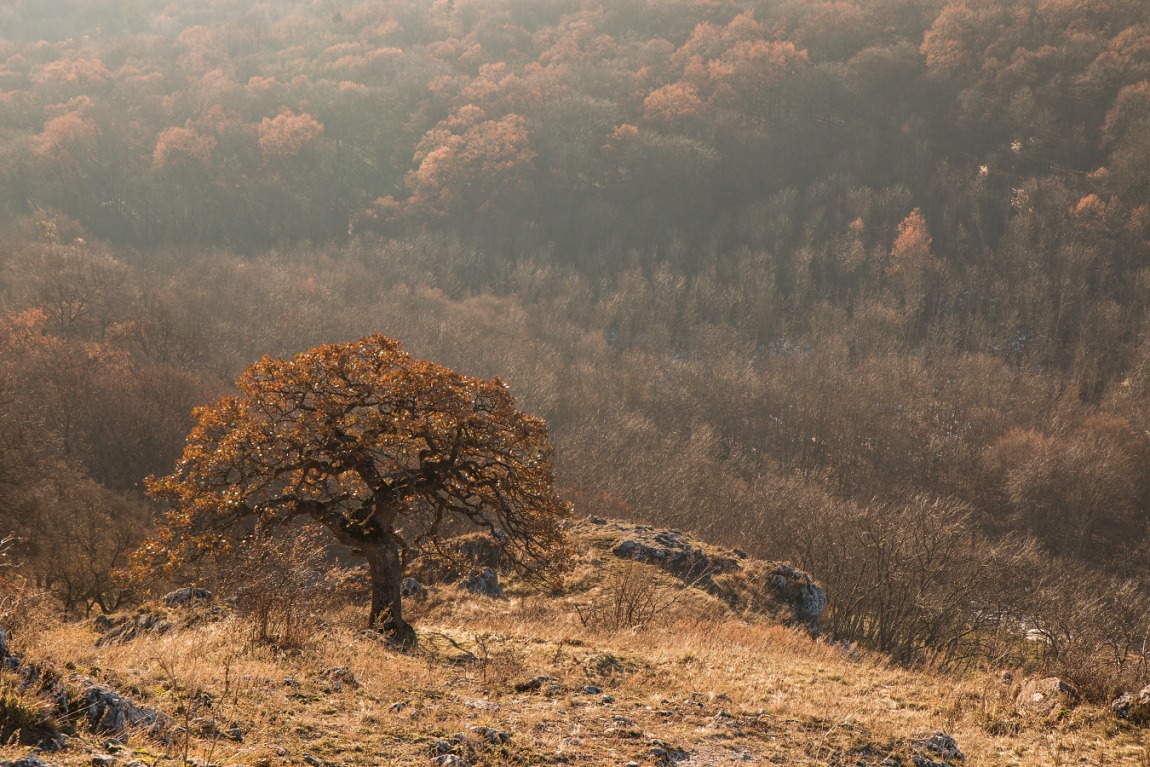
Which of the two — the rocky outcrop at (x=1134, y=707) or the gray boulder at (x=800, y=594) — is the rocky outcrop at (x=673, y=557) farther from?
the rocky outcrop at (x=1134, y=707)

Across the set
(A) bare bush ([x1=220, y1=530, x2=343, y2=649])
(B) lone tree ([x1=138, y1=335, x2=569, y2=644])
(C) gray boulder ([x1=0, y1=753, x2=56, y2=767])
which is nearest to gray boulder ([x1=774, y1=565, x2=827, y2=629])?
(B) lone tree ([x1=138, y1=335, x2=569, y2=644])

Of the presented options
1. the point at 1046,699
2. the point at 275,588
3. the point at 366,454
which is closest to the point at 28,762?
the point at 275,588

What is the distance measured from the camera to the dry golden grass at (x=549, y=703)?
7242mm

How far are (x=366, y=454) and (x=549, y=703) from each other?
223 inches

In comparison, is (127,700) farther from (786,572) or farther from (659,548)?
(786,572)

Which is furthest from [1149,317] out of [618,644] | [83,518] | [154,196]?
[154,196]

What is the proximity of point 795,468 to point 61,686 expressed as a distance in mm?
58601

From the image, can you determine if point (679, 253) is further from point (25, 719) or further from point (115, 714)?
point (25, 719)

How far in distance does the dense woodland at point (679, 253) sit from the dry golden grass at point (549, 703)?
18.9 m

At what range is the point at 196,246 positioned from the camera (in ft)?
267

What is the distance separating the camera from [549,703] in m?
9.50

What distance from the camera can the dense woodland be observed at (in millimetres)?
45781

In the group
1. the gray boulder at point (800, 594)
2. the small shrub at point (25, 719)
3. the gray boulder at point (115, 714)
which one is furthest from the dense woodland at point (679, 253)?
the small shrub at point (25, 719)

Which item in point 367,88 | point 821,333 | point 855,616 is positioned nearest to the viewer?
point 855,616
